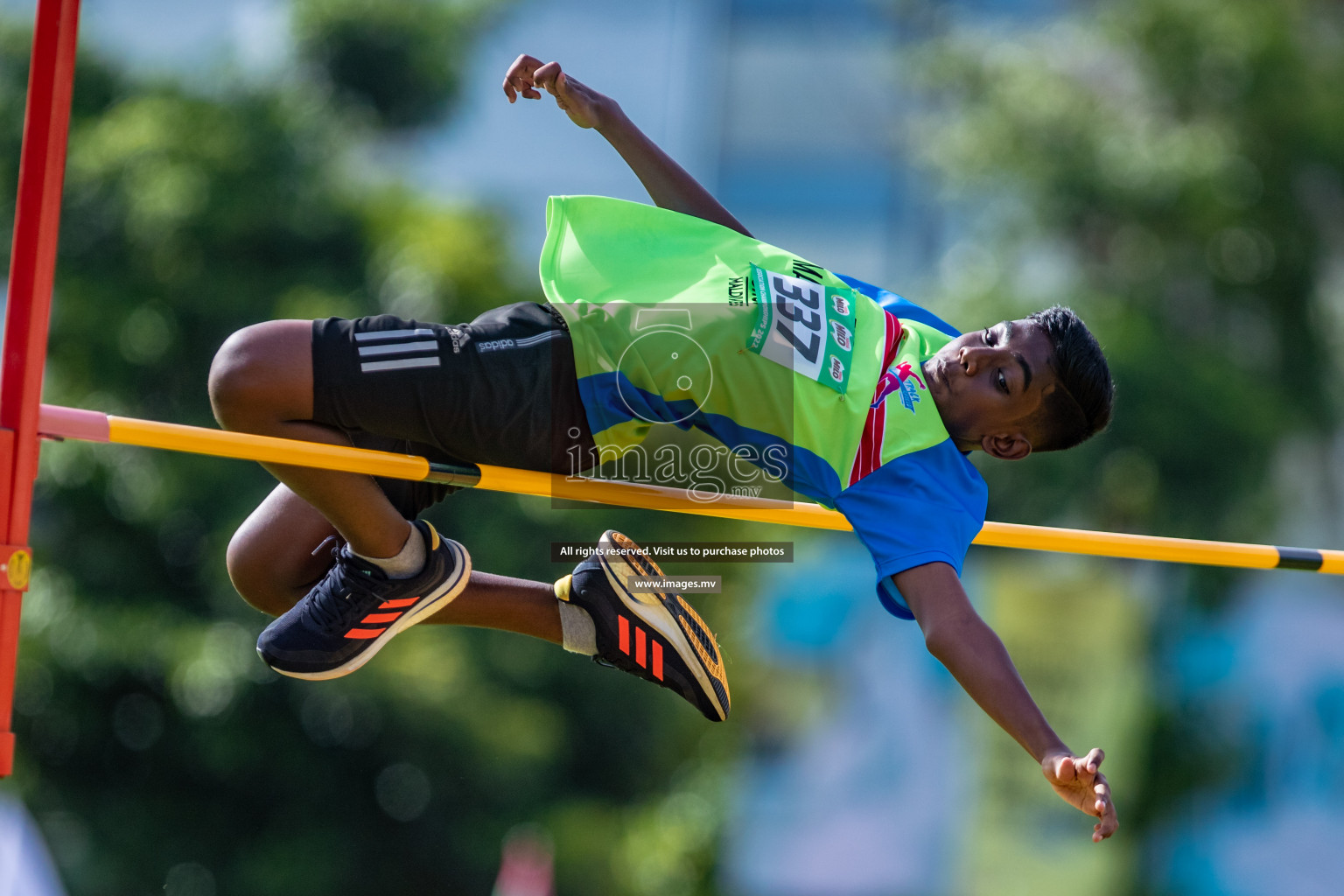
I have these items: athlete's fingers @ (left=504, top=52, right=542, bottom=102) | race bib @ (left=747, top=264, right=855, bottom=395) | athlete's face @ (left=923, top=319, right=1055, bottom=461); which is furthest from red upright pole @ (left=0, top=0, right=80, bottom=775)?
athlete's face @ (left=923, top=319, right=1055, bottom=461)

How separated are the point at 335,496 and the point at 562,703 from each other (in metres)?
6.16

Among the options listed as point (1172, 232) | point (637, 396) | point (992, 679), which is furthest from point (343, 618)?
point (1172, 232)

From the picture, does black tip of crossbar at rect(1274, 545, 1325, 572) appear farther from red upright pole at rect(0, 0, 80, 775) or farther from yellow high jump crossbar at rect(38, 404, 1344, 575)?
red upright pole at rect(0, 0, 80, 775)

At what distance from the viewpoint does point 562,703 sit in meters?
8.97

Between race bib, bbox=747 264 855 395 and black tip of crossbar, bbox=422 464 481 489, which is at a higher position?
race bib, bbox=747 264 855 395

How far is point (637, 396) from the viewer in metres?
3.02

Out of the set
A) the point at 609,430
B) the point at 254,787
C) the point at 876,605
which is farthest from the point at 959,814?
the point at 609,430

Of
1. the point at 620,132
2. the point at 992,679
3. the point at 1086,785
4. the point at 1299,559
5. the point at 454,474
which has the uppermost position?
the point at 620,132

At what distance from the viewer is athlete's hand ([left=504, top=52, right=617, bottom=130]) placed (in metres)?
3.20

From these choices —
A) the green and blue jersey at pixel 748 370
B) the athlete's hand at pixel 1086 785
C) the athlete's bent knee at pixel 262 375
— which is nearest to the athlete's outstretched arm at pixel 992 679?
the athlete's hand at pixel 1086 785

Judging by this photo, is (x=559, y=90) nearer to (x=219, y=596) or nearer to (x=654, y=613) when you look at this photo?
(x=654, y=613)

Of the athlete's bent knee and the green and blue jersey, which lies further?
the green and blue jersey

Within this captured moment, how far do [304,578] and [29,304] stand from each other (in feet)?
2.86

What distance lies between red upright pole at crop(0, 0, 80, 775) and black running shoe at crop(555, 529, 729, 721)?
3.81ft
